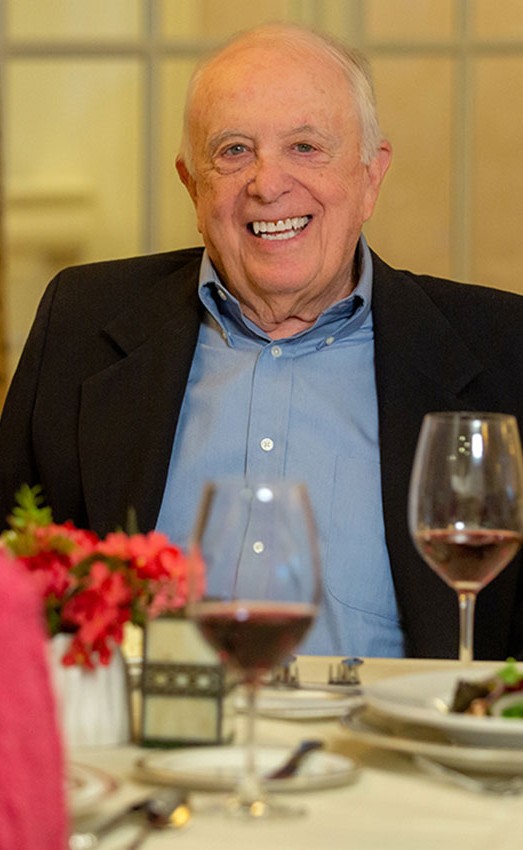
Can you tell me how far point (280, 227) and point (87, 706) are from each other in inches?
50.9

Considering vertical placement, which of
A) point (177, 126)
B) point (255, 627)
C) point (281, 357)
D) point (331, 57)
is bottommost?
point (255, 627)

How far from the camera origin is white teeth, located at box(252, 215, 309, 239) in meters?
2.25

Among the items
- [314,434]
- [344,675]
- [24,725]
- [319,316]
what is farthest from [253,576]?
[319,316]

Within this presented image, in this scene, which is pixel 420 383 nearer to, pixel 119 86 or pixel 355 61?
pixel 355 61

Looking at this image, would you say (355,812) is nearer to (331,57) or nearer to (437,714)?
(437,714)

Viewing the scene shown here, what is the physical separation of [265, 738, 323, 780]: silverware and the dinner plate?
0.17 ft

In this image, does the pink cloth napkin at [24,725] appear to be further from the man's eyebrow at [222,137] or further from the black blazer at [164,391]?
the man's eyebrow at [222,137]

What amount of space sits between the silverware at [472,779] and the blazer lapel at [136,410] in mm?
1096

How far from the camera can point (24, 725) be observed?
0.65 metres

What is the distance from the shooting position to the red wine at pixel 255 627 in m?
0.83

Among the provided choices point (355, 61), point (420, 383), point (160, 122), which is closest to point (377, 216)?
point (160, 122)

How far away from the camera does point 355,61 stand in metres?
2.33

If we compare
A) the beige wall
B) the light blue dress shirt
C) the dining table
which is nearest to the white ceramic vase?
the dining table

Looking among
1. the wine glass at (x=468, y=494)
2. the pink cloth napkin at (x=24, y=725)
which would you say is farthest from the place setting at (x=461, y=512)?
the pink cloth napkin at (x=24, y=725)
